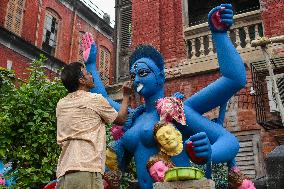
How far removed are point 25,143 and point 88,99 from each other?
8.37 ft

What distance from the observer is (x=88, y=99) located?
10.1 feet

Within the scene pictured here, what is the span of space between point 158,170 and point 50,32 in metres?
18.9

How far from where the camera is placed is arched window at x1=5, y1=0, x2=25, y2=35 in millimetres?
18203

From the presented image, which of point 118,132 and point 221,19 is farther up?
point 221,19

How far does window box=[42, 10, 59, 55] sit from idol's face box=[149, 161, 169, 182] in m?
17.9

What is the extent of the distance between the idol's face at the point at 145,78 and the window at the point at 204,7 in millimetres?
7777

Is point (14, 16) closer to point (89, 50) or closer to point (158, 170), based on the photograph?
point (89, 50)

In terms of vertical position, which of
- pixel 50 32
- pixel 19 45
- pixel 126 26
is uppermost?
pixel 50 32

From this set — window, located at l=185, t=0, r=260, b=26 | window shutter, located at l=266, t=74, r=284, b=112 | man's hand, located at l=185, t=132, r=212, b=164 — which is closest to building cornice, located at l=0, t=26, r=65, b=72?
window, located at l=185, t=0, r=260, b=26

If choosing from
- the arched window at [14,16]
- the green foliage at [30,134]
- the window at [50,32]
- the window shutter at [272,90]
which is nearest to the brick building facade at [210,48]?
the window shutter at [272,90]

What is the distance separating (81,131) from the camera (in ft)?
9.61

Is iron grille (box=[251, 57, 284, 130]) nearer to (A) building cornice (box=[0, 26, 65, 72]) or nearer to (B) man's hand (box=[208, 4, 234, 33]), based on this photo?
(B) man's hand (box=[208, 4, 234, 33])

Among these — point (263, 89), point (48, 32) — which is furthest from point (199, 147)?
point (48, 32)

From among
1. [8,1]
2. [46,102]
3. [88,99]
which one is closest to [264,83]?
[46,102]
